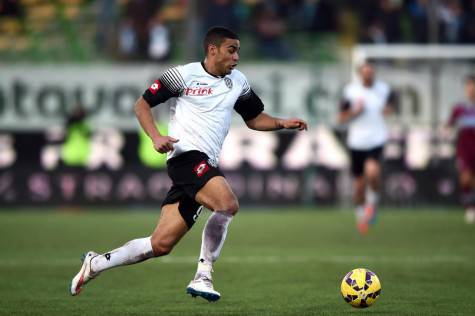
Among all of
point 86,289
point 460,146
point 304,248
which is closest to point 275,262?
point 304,248

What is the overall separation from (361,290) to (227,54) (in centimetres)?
204

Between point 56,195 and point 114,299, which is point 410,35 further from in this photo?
→ point 114,299

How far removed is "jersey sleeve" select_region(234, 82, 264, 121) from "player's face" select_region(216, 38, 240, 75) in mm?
348

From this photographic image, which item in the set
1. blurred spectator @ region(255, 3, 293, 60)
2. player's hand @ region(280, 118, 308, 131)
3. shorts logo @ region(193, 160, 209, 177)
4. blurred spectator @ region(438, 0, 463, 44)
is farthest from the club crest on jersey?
blurred spectator @ region(438, 0, 463, 44)

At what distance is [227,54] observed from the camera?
799 centimetres

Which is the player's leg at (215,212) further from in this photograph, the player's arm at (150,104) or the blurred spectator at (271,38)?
the blurred spectator at (271,38)

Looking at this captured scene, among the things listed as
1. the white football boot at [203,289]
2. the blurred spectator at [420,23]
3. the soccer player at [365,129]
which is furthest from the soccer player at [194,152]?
the blurred spectator at [420,23]

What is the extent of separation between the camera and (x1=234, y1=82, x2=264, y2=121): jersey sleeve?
8344 mm

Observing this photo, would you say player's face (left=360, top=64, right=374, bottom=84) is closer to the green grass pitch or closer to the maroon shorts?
the green grass pitch

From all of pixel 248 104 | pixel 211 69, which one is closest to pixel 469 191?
pixel 248 104

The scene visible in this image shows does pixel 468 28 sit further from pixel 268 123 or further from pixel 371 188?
pixel 268 123

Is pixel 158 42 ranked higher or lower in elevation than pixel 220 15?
lower

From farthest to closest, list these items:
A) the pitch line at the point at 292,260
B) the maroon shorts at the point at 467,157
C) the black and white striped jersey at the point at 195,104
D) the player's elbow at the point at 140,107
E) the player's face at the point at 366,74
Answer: the maroon shorts at the point at 467,157
the player's face at the point at 366,74
the pitch line at the point at 292,260
the black and white striped jersey at the point at 195,104
the player's elbow at the point at 140,107

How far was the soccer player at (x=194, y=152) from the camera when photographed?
7738 mm
